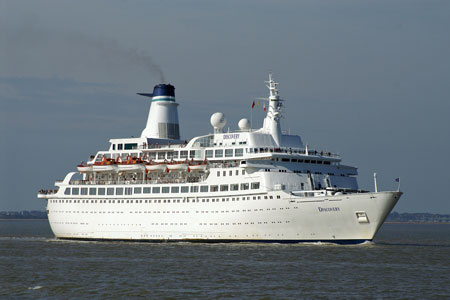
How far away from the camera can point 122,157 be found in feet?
223

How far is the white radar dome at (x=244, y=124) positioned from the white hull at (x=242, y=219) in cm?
742

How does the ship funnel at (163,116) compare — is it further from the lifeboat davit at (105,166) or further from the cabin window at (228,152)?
the cabin window at (228,152)

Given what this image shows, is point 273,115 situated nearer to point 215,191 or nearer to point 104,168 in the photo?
point 215,191

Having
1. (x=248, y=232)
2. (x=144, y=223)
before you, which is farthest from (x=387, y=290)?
(x=144, y=223)

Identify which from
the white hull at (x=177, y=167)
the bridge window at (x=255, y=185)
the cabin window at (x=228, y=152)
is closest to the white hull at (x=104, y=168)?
the white hull at (x=177, y=167)

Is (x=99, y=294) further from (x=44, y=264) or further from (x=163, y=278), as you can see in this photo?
(x=44, y=264)

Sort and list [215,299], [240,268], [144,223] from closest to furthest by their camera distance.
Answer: [215,299] → [240,268] → [144,223]

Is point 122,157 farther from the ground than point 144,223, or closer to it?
farther from the ground

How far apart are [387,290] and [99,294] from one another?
13120 millimetres

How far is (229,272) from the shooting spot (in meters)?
39.7

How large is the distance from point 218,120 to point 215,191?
7464 mm

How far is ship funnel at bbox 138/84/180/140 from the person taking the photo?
69500 mm

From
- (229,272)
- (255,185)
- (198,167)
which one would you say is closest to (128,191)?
(198,167)

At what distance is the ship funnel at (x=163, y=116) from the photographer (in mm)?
69500
